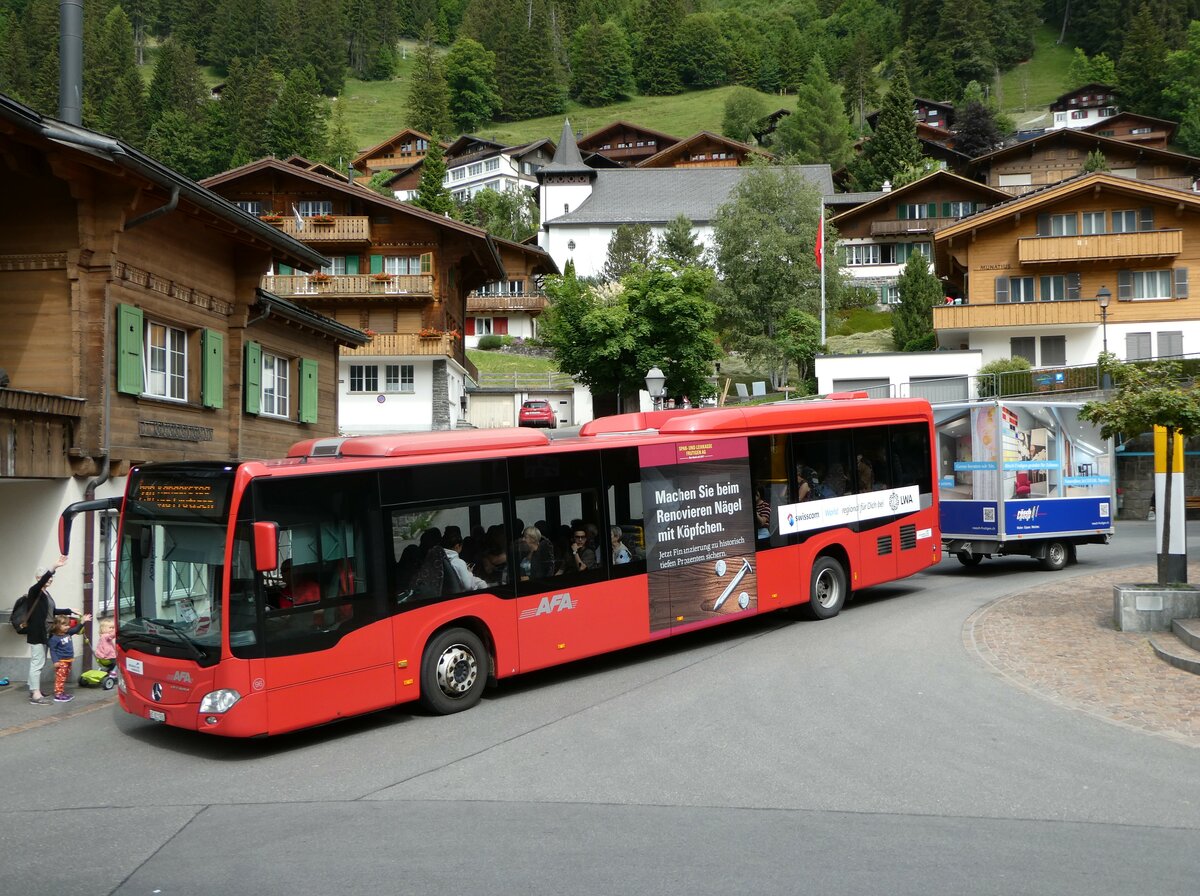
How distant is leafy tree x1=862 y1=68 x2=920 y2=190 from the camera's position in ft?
293

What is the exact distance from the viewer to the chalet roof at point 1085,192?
146ft

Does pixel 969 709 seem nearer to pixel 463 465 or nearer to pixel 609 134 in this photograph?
pixel 463 465

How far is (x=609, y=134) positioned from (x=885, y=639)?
404 feet

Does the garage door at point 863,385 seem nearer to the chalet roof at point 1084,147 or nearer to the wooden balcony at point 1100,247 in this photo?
the wooden balcony at point 1100,247

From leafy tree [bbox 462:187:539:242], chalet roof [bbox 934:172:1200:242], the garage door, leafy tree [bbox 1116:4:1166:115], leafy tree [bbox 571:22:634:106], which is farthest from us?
leafy tree [bbox 571:22:634:106]

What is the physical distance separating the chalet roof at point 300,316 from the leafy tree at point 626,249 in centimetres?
4853

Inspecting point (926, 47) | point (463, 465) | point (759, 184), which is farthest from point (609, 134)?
point (463, 465)

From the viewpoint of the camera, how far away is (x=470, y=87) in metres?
157

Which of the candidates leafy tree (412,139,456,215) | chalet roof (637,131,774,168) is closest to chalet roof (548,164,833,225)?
leafy tree (412,139,456,215)

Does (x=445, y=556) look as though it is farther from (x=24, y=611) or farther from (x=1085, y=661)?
(x=1085, y=661)

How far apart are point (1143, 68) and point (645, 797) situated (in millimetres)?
134925

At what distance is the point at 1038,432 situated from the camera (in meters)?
20.0

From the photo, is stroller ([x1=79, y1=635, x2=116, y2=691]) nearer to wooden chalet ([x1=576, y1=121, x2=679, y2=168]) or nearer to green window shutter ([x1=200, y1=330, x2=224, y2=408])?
green window shutter ([x1=200, y1=330, x2=224, y2=408])

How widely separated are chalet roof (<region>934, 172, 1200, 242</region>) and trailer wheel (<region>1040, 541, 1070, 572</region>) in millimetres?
28325
